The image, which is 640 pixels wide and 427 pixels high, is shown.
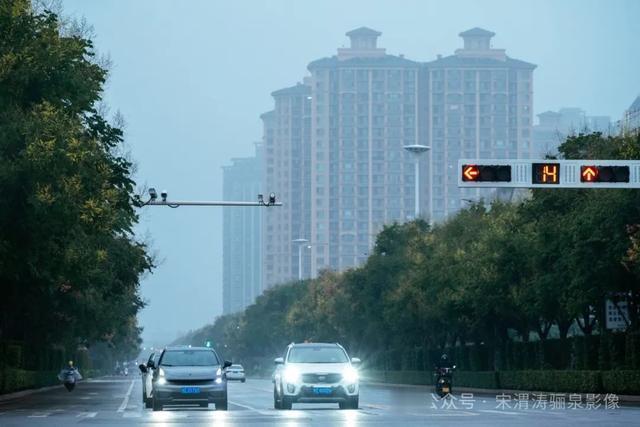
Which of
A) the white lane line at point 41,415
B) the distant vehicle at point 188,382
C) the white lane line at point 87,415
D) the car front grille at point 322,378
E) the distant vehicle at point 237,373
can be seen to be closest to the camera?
the white lane line at point 87,415

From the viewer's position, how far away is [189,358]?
127 feet

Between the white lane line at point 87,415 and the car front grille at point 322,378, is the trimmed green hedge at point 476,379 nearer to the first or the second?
the car front grille at point 322,378

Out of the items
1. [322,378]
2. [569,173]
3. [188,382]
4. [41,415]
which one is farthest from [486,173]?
[41,415]

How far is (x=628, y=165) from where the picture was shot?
36688mm

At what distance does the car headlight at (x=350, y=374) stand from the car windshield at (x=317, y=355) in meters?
0.61

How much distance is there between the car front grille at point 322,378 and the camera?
37281 mm

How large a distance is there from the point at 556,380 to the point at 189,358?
22460 millimetres

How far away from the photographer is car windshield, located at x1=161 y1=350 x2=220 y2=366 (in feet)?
126

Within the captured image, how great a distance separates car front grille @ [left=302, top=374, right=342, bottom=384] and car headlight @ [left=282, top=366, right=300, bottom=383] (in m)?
0.19

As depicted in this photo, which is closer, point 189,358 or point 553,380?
point 189,358

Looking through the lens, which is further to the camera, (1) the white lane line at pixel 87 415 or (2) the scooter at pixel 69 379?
(2) the scooter at pixel 69 379

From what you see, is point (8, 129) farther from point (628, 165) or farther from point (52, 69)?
point (628, 165)

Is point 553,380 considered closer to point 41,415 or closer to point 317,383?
point 317,383

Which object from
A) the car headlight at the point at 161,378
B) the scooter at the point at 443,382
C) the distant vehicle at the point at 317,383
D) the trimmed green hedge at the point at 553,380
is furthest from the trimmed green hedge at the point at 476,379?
the car headlight at the point at 161,378
